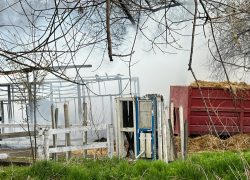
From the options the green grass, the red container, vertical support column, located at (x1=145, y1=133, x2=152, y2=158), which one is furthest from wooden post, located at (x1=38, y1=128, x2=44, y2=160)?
the red container

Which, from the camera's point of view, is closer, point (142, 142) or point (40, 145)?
point (142, 142)

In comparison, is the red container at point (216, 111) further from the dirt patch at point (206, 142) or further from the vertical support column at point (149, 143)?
the vertical support column at point (149, 143)

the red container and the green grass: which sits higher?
the red container

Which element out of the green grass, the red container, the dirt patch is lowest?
the dirt patch

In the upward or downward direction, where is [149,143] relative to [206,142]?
upward

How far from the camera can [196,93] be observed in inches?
395

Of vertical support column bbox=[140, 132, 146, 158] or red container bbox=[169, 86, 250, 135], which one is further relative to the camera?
red container bbox=[169, 86, 250, 135]

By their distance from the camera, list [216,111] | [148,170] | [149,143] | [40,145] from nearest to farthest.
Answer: [148,170]
[149,143]
[40,145]
[216,111]

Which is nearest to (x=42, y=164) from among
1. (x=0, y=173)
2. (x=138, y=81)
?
(x=0, y=173)

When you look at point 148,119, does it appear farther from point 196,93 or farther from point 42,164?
point 196,93

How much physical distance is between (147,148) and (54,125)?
254 cm

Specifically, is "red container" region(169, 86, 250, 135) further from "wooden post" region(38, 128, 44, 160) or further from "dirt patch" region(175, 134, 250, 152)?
"wooden post" region(38, 128, 44, 160)

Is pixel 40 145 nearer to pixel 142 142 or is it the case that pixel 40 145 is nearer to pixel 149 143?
pixel 142 142

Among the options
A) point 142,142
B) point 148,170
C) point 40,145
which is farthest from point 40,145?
point 148,170
